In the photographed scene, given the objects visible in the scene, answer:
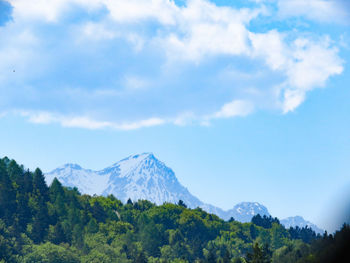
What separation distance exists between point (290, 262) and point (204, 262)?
3974 centimetres

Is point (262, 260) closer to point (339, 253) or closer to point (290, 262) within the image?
point (290, 262)

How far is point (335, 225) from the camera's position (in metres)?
18.4

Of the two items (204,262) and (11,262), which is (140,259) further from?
(11,262)

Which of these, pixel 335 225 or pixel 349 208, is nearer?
pixel 349 208

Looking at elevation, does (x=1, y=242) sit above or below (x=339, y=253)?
above

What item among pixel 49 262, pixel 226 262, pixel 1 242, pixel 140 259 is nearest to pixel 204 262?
pixel 226 262

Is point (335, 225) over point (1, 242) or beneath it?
beneath

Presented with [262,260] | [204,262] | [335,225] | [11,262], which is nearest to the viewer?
[335,225]

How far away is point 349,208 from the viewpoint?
1720cm

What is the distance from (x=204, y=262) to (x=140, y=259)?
94.1 ft

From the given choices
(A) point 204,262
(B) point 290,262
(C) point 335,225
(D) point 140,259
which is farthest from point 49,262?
(C) point 335,225

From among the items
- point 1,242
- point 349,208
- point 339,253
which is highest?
point 1,242

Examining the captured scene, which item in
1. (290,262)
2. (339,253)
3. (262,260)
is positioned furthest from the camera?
(290,262)

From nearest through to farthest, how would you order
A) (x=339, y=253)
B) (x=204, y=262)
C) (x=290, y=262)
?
(x=339, y=253), (x=290, y=262), (x=204, y=262)
